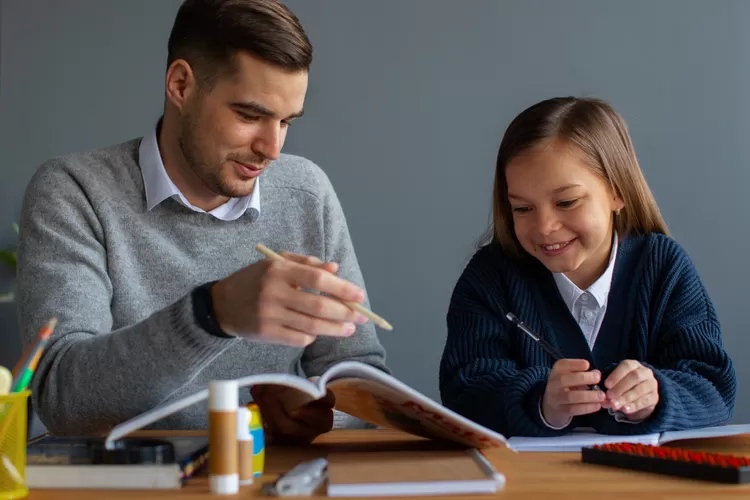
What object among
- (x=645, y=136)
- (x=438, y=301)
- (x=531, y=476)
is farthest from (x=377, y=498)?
(x=645, y=136)

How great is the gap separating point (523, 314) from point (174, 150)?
0.72m

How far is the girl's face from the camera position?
147cm

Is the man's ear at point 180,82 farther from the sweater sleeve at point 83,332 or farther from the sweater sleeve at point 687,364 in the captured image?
the sweater sleeve at point 687,364

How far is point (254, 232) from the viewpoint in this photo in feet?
5.26

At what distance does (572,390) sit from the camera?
1.18 metres

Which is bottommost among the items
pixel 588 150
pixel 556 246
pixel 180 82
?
pixel 556 246

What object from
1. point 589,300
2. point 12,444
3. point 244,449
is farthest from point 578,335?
point 12,444

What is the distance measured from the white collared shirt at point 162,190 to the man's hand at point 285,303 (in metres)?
0.57

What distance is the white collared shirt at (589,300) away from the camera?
5.02ft

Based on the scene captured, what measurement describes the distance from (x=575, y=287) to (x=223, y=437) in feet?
2.99

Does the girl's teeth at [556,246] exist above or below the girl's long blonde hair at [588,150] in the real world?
below

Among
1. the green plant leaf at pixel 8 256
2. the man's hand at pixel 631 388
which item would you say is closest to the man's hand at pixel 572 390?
the man's hand at pixel 631 388

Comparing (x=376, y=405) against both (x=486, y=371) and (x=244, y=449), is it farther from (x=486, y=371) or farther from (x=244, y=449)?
(x=486, y=371)

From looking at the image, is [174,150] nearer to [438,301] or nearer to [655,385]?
[655,385]
